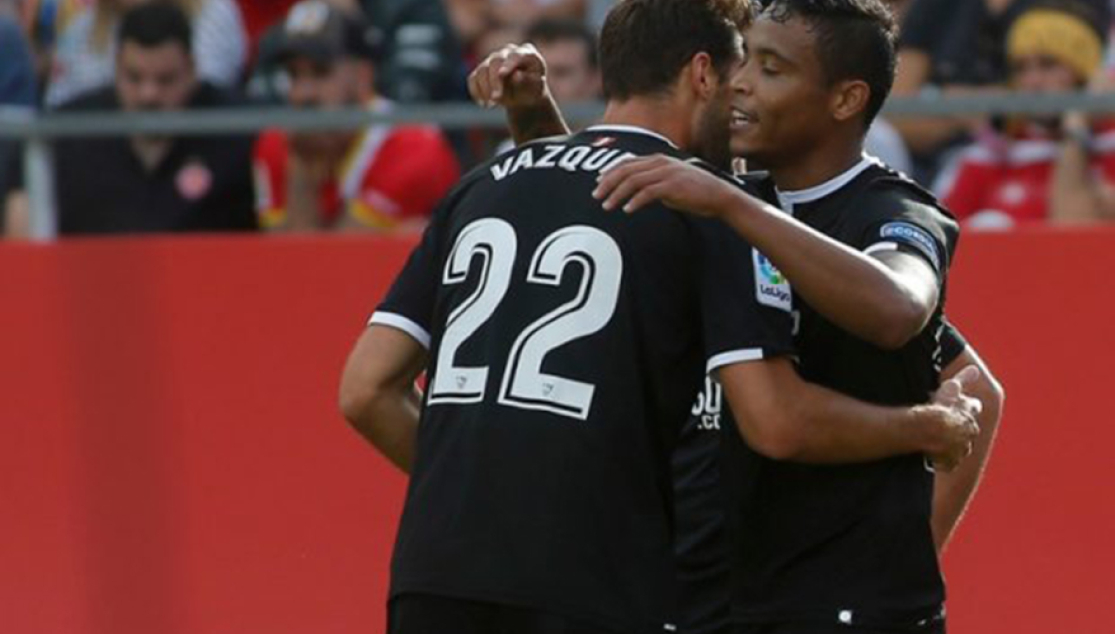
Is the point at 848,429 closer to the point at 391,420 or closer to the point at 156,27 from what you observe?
the point at 391,420

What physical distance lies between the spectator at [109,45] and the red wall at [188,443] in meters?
1.76

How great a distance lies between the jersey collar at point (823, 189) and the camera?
182 inches

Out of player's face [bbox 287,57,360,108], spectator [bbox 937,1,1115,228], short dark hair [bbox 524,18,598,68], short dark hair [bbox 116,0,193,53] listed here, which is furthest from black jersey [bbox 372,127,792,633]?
short dark hair [bbox 116,0,193,53]

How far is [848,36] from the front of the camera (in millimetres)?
4652

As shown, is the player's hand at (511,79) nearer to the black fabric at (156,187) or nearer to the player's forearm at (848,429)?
the player's forearm at (848,429)

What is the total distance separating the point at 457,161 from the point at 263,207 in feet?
2.45

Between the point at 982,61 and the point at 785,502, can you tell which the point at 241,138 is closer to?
the point at 982,61

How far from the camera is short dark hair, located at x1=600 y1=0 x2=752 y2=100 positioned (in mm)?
4465

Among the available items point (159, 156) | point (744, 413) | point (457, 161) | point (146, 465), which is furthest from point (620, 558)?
point (159, 156)

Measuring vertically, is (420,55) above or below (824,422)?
above

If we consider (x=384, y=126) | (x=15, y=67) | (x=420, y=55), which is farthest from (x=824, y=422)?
(x=15, y=67)

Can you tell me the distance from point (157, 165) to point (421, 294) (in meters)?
4.04

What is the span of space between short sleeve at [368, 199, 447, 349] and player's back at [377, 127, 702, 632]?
22cm

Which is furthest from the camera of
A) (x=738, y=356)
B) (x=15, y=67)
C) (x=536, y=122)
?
(x=15, y=67)
